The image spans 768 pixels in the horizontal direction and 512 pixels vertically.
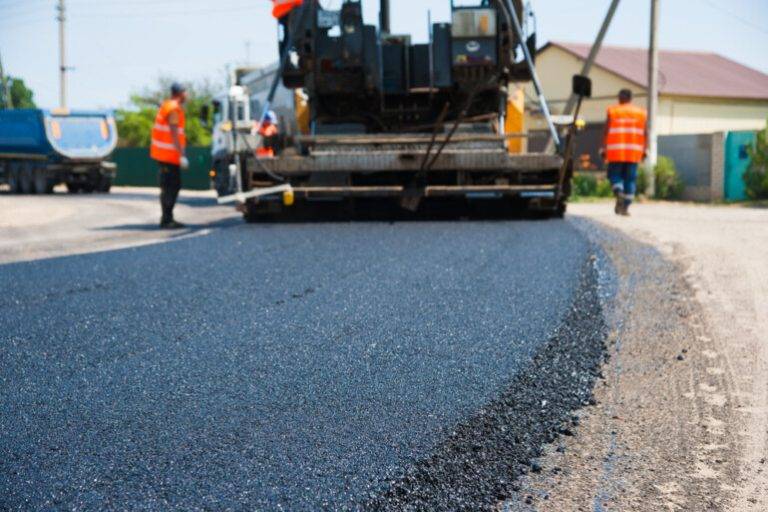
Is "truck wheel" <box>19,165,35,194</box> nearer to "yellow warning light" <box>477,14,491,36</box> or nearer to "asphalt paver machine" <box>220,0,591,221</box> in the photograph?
"asphalt paver machine" <box>220,0,591,221</box>

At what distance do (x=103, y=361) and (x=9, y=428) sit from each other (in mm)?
798

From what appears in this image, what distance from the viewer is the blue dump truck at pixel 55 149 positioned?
24.4 metres

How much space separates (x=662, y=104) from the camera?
2697 cm

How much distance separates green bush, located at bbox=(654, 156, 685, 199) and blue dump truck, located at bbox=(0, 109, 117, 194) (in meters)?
15.0

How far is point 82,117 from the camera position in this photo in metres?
25.3

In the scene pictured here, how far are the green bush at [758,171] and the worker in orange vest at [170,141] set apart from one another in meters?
10.5

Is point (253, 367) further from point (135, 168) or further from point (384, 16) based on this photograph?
point (135, 168)

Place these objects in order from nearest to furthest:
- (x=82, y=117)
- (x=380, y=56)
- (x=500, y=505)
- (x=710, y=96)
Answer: (x=500, y=505)
(x=380, y=56)
(x=82, y=117)
(x=710, y=96)

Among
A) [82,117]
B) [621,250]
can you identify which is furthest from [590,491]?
[82,117]

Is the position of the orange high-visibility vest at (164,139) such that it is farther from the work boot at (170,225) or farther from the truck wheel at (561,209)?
the truck wheel at (561,209)

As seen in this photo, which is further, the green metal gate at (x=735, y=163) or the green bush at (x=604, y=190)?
the green bush at (x=604, y=190)

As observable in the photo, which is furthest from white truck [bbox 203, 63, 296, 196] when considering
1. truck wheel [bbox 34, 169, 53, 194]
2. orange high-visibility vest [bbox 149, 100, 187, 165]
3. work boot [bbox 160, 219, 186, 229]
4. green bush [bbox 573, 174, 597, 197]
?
truck wheel [bbox 34, 169, 53, 194]

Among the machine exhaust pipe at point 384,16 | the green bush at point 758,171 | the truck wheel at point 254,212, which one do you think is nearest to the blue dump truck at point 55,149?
the truck wheel at point 254,212

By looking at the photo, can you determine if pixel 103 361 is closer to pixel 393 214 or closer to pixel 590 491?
pixel 590 491
